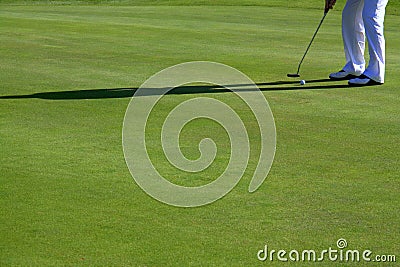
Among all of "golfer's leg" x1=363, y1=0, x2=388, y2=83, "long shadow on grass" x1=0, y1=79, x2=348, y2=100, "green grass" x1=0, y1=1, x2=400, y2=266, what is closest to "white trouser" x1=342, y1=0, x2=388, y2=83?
"golfer's leg" x1=363, y1=0, x2=388, y2=83

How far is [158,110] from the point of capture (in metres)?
9.47

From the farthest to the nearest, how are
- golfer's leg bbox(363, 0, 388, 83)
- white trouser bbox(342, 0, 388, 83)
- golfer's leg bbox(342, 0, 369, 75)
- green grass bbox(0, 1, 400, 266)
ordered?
golfer's leg bbox(342, 0, 369, 75) < golfer's leg bbox(363, 0, 388, 83) < white trouser bbox(342, 0, 388, 83) < green grass bbox(0, 1, 400, 266)

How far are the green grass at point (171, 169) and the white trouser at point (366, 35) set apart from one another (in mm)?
281

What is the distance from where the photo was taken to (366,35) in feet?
38.7

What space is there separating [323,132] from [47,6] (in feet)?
57.8

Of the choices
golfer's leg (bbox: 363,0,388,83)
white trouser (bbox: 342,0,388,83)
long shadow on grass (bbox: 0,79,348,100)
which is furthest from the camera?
golfer's leg (bbox: 363,0,388,83)

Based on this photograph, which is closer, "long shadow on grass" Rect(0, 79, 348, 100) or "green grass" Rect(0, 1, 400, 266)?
"green grass" Rect(0, 1, 400, 266)

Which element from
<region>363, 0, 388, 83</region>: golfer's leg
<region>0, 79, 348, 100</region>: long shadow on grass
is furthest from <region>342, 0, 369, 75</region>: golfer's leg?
<region>0, 79, 348, 100</region>: long shadow on grass

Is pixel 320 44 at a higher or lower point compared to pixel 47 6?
higher

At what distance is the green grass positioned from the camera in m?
5.30

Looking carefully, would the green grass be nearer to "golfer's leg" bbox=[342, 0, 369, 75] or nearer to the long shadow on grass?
the long shadow on grass

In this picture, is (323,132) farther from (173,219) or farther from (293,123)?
(173,219)

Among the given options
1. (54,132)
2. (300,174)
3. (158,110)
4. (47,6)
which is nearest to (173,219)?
(300,174)

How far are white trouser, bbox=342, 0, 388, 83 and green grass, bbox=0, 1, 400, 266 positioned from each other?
0.28 meters
